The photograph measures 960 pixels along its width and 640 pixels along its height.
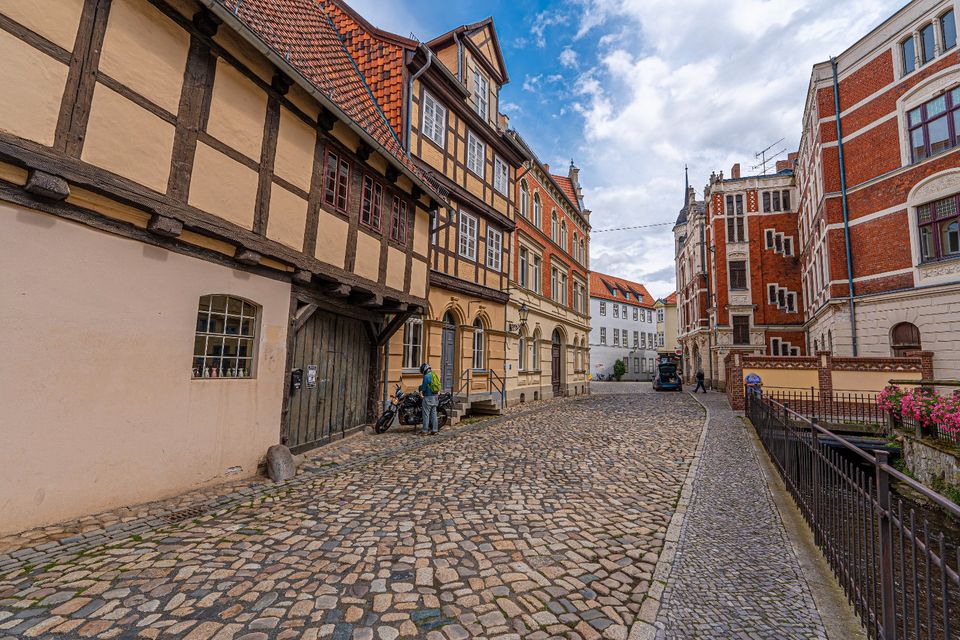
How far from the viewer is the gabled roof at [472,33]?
13.5 metres

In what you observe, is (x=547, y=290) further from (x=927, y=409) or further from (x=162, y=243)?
(x=162, y=243)

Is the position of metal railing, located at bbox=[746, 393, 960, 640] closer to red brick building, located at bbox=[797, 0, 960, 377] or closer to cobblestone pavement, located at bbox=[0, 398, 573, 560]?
cobblestone pavement, located at bbox=[0, 398, 573, 560]

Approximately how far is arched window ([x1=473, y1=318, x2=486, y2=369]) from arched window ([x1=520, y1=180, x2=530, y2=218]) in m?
6.17

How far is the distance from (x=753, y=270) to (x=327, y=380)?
3355 centimetres

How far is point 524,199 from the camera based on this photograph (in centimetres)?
1858

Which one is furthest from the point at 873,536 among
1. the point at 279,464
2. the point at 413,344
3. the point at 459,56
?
the point at 459,56


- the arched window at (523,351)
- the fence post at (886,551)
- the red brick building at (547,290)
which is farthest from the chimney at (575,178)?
the fence post at (886,551)

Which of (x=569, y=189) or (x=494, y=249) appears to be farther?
(x=569, y=189)

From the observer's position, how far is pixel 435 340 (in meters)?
12.1

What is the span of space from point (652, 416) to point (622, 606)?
464 inches

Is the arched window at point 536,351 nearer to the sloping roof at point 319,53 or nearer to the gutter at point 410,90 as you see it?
the gutter at point 410,90

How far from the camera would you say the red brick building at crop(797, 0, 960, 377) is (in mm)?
15664

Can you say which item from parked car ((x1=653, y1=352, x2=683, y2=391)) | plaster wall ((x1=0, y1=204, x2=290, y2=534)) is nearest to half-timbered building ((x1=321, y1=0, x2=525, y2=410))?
plaster wall ((x1=0, y1=204, x2=290, y2=534))

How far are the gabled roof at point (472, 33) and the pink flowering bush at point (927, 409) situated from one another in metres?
15.1
